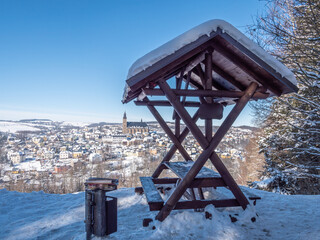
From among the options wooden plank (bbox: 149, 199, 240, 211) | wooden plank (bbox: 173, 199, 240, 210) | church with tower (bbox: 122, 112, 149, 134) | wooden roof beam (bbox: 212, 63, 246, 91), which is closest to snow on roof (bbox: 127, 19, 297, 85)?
wooden roof beam (bbox: 212, 63, 246, 91)

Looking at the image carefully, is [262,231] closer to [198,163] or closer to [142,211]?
[198,163]

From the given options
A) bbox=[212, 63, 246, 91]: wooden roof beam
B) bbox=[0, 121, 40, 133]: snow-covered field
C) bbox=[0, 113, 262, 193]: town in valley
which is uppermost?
bbox=[0, 121, 40, 133]: snow-covered field

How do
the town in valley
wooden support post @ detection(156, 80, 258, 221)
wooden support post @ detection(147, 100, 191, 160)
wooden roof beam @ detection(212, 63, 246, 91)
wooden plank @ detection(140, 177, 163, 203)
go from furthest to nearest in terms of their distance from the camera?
the town in valley, wooden support post @ detection(147, 100, 191, 160), wooden roof beam @ detection(212, 63, 246, 91), wooden plank @ detection(140, 177, 163, 203), wooden support post @ detection(156, 80, 258, 221)

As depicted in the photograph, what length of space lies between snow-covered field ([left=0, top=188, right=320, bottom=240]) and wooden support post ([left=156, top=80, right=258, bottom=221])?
0.68 ft

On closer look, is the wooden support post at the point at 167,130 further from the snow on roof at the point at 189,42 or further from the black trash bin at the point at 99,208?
the black trash bin at the point at 99,208

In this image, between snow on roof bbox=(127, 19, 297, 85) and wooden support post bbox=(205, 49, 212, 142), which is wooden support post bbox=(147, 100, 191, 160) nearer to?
wooden support post bbox=(205, 49, 212, 142)

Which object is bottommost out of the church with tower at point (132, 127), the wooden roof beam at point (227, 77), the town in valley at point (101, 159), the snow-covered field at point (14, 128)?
the town in valley at point (101, 159)

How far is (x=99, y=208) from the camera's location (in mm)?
2484

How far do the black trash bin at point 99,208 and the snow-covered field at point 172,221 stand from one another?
442 millimetres

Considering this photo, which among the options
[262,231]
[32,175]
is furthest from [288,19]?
[32,175]

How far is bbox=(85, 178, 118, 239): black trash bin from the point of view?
2.47 m

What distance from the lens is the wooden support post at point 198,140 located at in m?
3.13

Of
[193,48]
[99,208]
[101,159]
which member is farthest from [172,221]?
[101,159]

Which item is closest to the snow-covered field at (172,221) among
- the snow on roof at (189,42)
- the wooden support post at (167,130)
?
the wooden support post at (167,130)
